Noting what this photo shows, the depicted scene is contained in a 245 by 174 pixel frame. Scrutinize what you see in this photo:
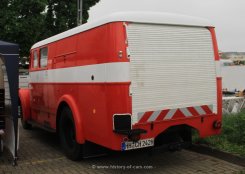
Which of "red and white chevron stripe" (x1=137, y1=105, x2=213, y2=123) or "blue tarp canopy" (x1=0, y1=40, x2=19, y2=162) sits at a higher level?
"blue tarp canopy" (x1=0, y1=40, x2=19, y2=162)

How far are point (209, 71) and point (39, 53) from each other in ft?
14.6

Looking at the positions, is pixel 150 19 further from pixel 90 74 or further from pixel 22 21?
pixel 22 21

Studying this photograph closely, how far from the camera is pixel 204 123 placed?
6.76 m

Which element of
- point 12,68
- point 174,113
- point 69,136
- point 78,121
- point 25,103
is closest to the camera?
point 174,113

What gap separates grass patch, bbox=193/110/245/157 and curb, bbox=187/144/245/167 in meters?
0.11

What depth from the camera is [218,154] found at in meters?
7.36

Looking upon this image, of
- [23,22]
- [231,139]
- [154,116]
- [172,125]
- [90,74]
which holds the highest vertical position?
[23,22]

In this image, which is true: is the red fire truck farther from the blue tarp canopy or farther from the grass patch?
the blue tarp canopy

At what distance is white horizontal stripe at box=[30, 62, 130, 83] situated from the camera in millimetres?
5867

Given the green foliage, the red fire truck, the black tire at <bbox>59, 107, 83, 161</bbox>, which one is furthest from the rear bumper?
the green foliage

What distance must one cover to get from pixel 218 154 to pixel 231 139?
748mm

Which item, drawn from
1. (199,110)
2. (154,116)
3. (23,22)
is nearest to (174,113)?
(154,116)

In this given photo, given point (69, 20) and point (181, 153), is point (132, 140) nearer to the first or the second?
point (181, 153)

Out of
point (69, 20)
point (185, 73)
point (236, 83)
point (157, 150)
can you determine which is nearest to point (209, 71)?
point (185, 73)
